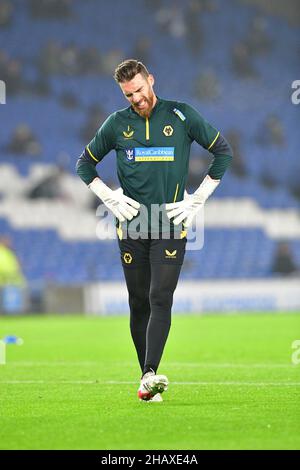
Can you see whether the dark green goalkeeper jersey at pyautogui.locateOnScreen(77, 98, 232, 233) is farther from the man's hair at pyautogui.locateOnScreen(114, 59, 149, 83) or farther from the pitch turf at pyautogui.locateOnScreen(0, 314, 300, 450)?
the pitch turf at pyautogui.locateOnScreen(0, 314, 300, 450)

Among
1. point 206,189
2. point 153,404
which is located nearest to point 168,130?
point 206,189

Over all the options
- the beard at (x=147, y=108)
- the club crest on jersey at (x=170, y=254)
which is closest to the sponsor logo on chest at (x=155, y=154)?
the beard at (x=147, y=108)

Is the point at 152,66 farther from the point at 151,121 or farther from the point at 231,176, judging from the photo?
the point at 151,121

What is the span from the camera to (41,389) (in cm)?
830

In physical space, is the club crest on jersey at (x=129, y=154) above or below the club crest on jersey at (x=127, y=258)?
above

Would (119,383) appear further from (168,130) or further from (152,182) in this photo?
(168,130)

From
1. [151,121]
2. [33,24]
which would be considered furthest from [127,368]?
[33,24]

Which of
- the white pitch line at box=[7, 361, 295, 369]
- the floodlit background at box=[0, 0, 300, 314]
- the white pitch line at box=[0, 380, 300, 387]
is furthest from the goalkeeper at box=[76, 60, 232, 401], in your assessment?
the floodlit background at box=[0, 0, 300, 314]

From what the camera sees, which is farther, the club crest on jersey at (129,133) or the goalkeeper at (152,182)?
the club crest on jersey at (129,133)

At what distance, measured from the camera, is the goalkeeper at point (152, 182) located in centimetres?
729

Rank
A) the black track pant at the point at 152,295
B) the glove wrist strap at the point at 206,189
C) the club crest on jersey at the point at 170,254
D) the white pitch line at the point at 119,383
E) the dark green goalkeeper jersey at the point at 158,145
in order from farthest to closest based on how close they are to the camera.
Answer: the white pitch line at the point at 119,383 → the glove wrist strap at the point at 206,189 → the dark green goalkeeper jersey at the point at 158,145 → the club crest on jersey at the point at 170,254 → the black track pant at the point at 152,295

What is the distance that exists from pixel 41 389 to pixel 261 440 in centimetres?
328

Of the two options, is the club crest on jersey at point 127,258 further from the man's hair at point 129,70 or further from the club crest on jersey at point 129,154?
the man's hair at point 129,70

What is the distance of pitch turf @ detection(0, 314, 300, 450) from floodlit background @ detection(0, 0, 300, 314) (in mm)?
10092
